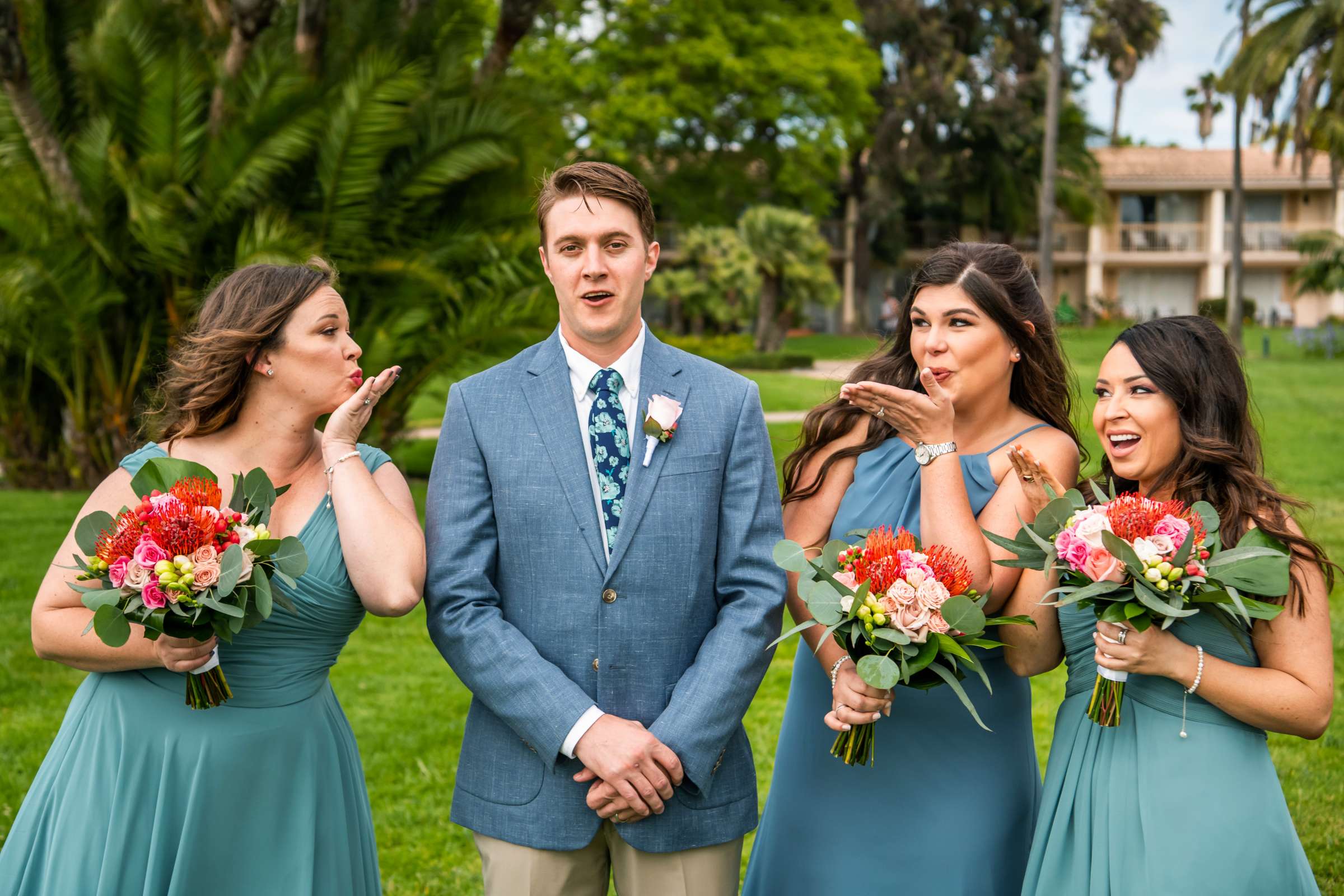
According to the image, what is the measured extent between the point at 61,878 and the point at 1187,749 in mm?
3010

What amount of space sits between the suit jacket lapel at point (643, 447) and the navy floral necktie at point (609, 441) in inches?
1.7

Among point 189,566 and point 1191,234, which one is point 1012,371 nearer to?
point 189,566

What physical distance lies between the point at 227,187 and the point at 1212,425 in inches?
409

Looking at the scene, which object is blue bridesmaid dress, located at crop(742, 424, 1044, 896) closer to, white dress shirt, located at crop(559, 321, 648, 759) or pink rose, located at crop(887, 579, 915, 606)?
pink rose, located at crop(887, 579, 915, 606)

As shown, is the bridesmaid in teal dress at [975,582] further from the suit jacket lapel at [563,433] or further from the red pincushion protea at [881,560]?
the suit jacket lapel at [563,433]

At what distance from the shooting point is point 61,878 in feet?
10.4

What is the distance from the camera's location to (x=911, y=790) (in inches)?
136

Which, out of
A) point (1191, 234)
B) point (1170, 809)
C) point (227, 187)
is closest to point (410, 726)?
point (1170, 809)

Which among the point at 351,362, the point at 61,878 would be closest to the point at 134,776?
the point at 61,878

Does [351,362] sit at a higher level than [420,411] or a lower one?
higher

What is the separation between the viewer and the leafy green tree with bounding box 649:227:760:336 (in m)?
32.5

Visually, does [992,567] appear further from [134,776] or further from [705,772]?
[134,776]

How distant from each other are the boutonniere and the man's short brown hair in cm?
48

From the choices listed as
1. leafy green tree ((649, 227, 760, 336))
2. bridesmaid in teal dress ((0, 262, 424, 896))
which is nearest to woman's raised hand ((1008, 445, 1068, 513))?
bridesmaid in teal dress ((0, 262, 424, 896))
